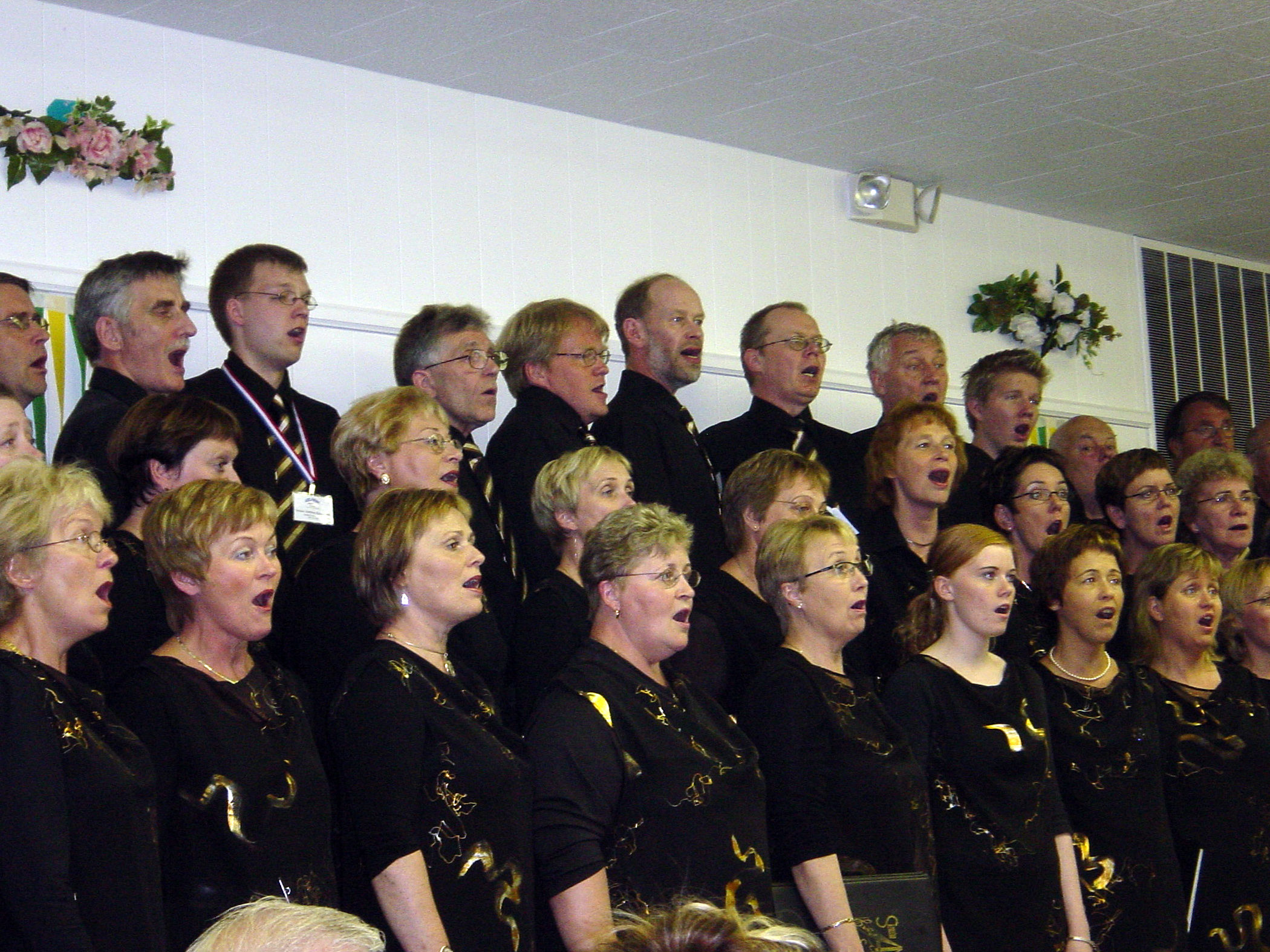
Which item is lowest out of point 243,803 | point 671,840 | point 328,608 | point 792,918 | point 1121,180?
point 792,918

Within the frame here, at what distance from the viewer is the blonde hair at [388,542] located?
2.81 meters

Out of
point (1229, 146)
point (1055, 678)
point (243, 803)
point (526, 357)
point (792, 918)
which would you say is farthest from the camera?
point (1229, 146)

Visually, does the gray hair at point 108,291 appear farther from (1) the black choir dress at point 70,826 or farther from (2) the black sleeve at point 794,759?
(2) the black sleeve at point 794,759

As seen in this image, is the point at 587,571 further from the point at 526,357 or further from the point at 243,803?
the point at 526,357

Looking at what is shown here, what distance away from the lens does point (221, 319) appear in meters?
3.97

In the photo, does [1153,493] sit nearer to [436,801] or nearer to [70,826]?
[436,801]

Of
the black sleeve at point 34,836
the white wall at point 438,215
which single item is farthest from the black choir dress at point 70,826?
the white wall at point 438,215

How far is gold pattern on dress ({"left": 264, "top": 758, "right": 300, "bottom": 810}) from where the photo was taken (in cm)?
247

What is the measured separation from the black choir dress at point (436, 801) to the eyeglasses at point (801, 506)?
3.84 ft

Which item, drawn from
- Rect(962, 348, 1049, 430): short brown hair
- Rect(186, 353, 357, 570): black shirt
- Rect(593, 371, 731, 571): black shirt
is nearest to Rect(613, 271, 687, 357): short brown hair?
Rect(593, 371, 731, 571): black shirt

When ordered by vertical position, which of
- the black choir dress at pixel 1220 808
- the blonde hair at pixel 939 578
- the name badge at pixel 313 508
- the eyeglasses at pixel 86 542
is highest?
the name badge at pixel 313 508

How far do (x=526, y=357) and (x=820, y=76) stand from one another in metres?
1.77

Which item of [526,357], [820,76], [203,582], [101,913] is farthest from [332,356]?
[101,913]

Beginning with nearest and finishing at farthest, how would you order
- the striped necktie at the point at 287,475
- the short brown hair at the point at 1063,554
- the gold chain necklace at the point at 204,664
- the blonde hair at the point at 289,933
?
1. the blonde hair at the point at 289,933
2. the gold chain necklace at the point at 204,664
3. the striped necktie at the point at 287,475
4. the short brown hair at the point at 1063,554
